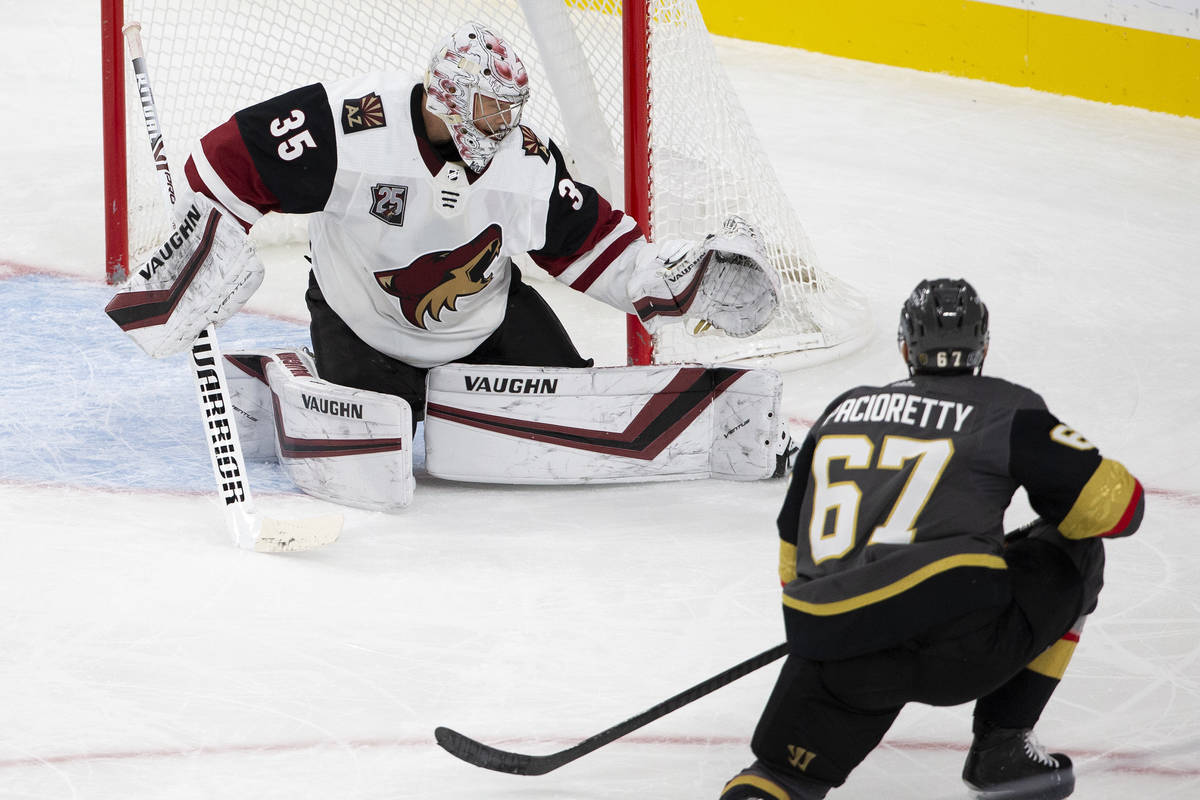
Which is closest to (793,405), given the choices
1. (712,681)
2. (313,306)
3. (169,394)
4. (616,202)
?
(616,202)

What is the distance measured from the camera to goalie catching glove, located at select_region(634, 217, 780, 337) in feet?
10.6

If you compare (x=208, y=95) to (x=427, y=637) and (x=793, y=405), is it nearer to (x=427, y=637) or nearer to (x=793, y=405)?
(x=793, y=405)

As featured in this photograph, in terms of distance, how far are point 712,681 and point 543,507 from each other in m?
1.10

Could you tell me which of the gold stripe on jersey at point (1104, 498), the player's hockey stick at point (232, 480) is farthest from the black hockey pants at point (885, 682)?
the player's hockey stick at point (232, 480)

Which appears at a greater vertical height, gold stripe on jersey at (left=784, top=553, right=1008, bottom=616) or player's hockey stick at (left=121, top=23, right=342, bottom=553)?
gold stripe on jersey at (left=784, top=553, right=1008, bottom=616)

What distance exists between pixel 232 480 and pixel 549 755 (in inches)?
43.8

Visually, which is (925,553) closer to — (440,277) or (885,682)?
(885,682)

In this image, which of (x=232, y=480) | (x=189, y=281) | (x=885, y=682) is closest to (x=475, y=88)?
(x=189, y=281)

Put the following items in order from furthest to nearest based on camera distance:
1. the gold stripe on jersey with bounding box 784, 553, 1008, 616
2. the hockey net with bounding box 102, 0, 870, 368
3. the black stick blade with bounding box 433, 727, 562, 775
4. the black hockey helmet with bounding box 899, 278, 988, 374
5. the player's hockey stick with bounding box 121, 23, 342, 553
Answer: the hockey net with bounding box 102, 0, 870, 368 → the player's hockey stick with bounding box 121, 23, 342, 553 → the black stick blade with bounding box 433, 727, 562, 775 → the black hockey helmet with bounding box 899, 278, 988, 374 → the gold stripe on jersey with bounding box 784, 553, 1008, 616

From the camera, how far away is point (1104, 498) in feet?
6.31

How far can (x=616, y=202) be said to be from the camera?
4320 mm

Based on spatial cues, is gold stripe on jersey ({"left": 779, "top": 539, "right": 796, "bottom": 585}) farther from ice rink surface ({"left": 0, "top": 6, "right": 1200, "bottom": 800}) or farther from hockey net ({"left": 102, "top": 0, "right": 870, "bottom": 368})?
hockey net ({"left": 102, "top": 0, "right": 870, "bottom": 368})

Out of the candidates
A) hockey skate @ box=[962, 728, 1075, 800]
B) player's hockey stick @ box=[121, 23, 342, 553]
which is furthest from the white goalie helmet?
hockey skate @ box=[962, 728, 1075, 800]

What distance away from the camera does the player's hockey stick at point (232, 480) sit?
290cm
